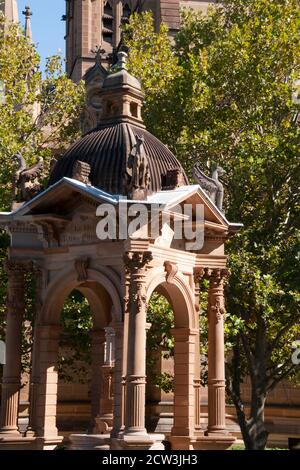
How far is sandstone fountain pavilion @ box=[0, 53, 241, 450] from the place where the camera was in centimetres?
1523

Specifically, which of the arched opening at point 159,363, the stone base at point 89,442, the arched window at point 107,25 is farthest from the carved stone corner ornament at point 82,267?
the arched window at point 107,25

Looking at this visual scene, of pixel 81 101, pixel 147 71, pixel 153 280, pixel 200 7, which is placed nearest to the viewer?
pixel 153 280

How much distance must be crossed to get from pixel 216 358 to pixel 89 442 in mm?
3146

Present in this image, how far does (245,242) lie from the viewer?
2388cm

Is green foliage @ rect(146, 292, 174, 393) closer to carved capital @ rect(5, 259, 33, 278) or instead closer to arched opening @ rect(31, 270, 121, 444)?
arched opening @ rect(31, 270, 121, 444)

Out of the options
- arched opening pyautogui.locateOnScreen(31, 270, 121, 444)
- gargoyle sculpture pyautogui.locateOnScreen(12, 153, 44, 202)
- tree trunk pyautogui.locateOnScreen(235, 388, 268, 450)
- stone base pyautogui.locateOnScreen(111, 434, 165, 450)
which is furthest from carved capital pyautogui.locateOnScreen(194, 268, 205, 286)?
tree trunk pyautogui.locateOnScreen(235, 388, 268, 450)

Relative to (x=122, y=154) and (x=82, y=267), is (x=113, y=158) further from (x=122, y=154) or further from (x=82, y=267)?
(x=82, y=267)

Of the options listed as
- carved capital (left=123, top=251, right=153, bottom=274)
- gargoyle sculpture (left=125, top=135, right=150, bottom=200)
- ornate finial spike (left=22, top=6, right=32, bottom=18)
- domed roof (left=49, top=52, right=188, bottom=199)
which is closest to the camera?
carved capital (left=123, top=251, right=153, bottom=274)

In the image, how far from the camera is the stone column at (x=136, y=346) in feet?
48.3

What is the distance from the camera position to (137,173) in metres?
15.4

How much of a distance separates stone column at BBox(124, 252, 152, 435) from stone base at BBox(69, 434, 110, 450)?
1.04 m

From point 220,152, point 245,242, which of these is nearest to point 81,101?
point 220,152
